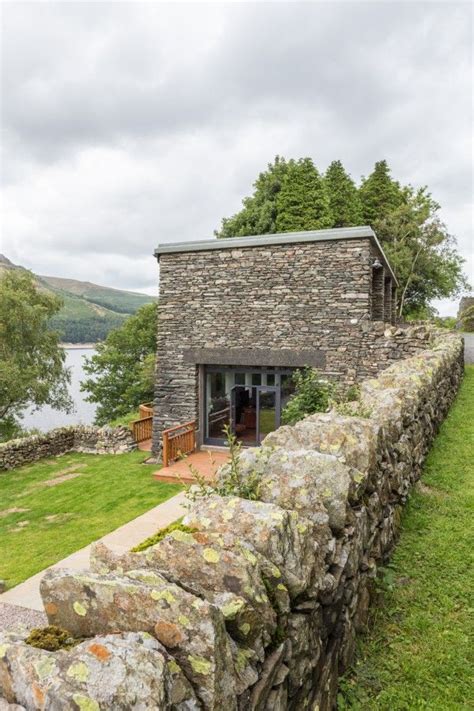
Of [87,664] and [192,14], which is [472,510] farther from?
[192,14]

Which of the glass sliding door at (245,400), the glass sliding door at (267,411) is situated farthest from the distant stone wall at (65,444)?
the glass sliding door at (267,411)

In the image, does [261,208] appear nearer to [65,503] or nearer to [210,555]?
[65,503]

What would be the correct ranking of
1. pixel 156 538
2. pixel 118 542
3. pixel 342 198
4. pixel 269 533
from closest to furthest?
pixel 269 533 → pixel 156 538 → pixel 118 542 → pixel 342 198

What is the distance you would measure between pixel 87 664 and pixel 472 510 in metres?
5.59

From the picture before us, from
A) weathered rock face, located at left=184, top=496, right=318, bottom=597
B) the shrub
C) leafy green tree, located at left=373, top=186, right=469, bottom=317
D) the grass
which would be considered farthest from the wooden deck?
leafy green tree, located at left=373, top=186, right=469, bottom=317

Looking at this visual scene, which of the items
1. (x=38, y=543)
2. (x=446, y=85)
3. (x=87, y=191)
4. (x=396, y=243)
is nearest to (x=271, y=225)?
(x=396, y=243)

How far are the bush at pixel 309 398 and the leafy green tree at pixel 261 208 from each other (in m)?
18.4

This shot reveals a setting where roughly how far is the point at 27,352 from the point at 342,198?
970 inches

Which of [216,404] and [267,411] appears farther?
[216,404]

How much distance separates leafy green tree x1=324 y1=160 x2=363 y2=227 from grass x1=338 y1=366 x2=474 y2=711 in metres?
28.9

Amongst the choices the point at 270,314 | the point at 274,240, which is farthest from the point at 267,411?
the point at 274,240

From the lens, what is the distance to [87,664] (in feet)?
4.82

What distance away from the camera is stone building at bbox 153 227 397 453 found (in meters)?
13.1

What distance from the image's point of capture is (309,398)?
40.8 ft
